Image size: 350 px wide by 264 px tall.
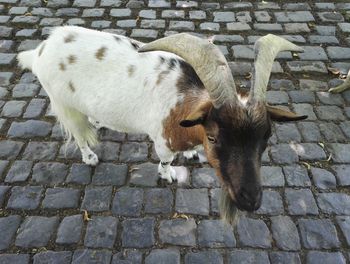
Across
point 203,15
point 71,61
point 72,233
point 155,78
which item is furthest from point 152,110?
point 203,15

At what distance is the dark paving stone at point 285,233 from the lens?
3.84 metres

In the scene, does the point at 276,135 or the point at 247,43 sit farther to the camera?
the point at 247,43

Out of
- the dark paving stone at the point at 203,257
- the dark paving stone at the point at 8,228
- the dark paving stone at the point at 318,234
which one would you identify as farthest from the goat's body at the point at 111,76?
the dark paving stone at the point at 318,234

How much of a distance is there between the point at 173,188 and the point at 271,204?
1137 millimetres

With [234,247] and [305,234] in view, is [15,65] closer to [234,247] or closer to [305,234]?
[234,247]

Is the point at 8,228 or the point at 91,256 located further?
the point at 8,228

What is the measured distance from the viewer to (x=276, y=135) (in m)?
4.91

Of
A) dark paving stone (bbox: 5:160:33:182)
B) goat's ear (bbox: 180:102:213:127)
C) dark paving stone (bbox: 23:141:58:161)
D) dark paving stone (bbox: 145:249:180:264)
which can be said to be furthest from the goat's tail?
dark paving stone (bbox: 145:249:180:264)

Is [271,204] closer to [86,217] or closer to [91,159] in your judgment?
[86,217]

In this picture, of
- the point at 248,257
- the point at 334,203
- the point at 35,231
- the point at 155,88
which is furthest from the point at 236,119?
the point at 35,231

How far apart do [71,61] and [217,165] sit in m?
1.89

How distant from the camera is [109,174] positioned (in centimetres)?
453

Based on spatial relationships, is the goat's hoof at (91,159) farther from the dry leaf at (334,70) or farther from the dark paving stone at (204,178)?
Result: the dry leaf at (334,70)

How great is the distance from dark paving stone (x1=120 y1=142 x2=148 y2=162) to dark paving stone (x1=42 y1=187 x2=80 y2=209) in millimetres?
738
